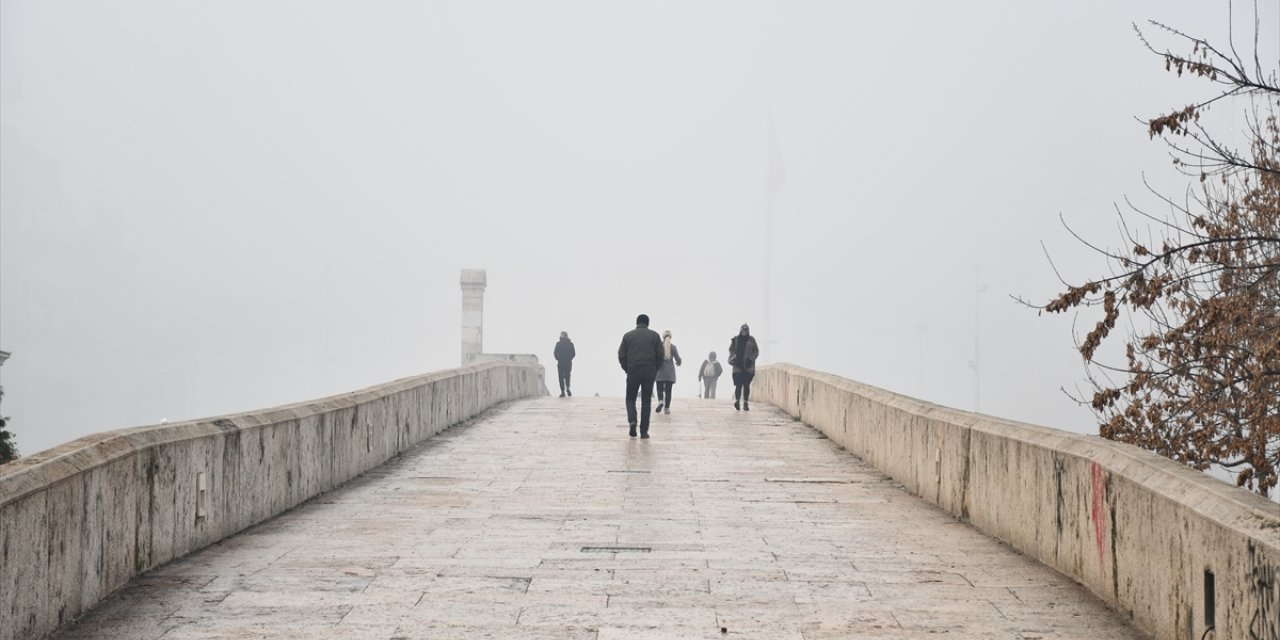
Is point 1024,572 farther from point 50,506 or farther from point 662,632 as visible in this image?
point 50,506

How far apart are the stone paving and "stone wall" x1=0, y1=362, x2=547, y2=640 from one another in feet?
0.57

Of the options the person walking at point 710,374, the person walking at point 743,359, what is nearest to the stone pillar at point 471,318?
the person walking at point 710,374

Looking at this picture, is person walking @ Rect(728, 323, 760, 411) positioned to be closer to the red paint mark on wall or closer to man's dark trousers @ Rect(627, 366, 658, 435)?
man's dark trousers @ Rect(627, 366, 658, 435)

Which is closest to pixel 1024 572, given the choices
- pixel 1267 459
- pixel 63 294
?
pixel 1267 459

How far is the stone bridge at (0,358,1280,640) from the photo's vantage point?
18.9 ft

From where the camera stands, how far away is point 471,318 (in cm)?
5003

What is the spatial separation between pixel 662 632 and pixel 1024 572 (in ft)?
9.32

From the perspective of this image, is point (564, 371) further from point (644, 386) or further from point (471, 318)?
point (471, 318)

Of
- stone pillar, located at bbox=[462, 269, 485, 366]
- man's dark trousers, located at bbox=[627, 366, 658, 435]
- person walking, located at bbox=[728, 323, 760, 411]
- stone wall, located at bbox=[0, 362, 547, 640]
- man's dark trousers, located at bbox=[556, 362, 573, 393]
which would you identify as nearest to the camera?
stone wall, located at bbox=[0, 362, 547, 640]

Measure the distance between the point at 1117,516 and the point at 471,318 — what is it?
44.4m

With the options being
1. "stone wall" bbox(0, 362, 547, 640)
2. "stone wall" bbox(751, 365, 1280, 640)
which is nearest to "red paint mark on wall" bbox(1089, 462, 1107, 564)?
"stone wall" bbox(751, 365, 1280, 640)

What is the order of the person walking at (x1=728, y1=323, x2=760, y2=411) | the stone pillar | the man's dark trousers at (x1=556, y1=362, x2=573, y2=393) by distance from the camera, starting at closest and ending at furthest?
the person walking at (x1=728, y1=323, x2=760, y2=411) < the man's dark trousers at (x1=556, y1=362, x2=573, y2=393) < the stone pillar

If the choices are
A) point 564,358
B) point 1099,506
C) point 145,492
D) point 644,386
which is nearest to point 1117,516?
point 1099,506

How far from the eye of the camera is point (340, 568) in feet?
24.7
